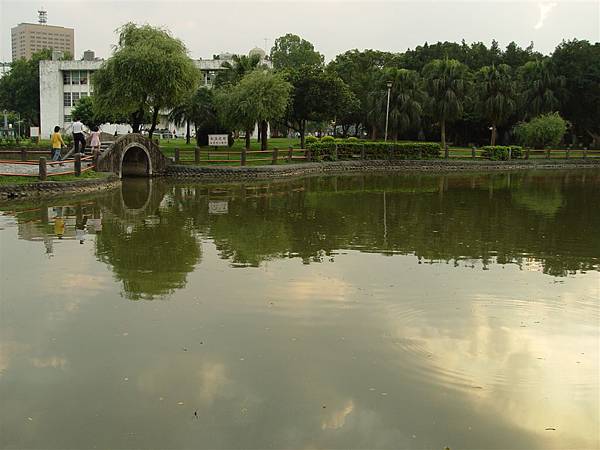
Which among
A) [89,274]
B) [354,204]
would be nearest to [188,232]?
[89,274]

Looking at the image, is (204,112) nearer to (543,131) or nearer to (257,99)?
(257,99)

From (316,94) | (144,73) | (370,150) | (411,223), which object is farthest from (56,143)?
(370,150)

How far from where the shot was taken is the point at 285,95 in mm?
38719

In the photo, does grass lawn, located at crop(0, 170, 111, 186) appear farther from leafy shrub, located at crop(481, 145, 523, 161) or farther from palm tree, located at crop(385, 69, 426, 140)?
leafy shrub, located at crop(481, 145, 523, 161)

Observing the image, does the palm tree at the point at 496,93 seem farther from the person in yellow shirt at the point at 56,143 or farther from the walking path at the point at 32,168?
the person in yellow shirt at the point at 56,143

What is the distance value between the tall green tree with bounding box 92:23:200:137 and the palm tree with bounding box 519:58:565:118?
3223 centimetres

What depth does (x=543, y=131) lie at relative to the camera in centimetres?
4894

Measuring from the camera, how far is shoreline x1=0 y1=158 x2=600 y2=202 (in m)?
21.6

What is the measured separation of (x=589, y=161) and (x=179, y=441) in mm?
48644

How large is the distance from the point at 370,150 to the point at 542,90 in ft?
69.2

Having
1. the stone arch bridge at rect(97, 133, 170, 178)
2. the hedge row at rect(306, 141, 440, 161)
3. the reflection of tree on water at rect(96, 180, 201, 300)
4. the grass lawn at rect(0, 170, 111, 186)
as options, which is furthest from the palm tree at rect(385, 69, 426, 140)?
the reflection of tree on water at rect(96, 180, 201, 300)

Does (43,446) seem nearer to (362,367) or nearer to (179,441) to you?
(179,441)

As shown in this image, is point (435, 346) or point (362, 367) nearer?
point (362, 367)

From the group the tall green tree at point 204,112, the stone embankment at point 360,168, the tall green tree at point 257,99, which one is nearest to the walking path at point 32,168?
the stone embankment at point 360,168
